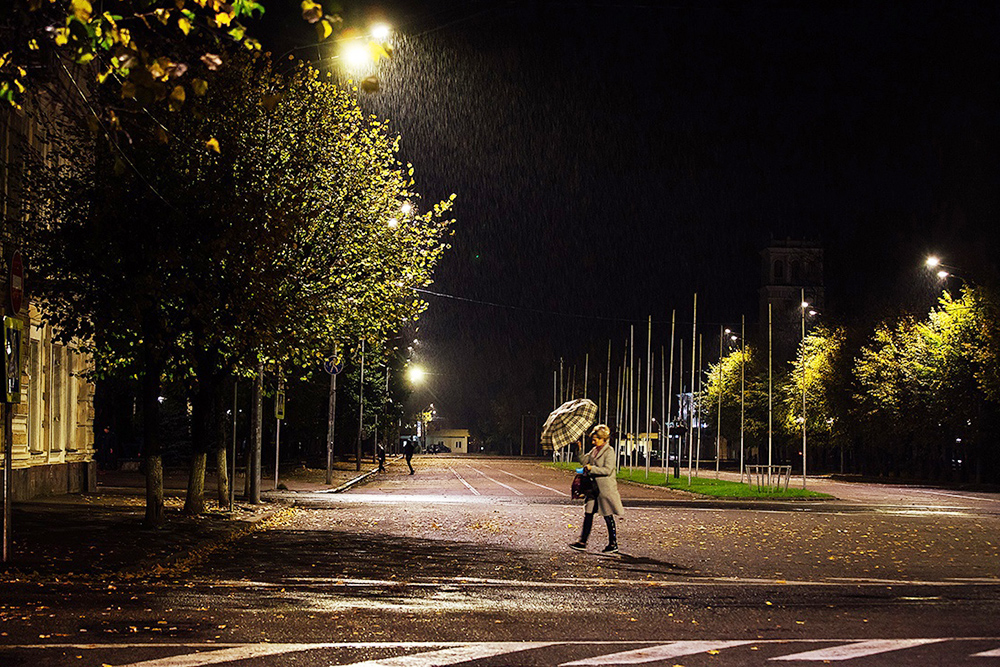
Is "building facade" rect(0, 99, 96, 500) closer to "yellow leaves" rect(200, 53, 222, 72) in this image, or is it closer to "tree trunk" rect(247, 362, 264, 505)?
"tree trunk" rect(247, 362, 264, 505)

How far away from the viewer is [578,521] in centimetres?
2691

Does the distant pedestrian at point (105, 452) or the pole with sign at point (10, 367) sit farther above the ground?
the pole with sign at point (10, 367)

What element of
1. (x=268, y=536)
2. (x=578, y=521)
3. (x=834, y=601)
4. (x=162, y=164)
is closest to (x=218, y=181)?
(x=162, y=164)

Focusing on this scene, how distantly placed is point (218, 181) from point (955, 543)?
1352 centimetres

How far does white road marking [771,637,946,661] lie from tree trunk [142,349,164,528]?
1348 cm

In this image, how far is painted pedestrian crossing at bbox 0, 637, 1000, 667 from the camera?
9.29m

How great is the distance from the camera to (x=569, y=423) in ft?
79.5

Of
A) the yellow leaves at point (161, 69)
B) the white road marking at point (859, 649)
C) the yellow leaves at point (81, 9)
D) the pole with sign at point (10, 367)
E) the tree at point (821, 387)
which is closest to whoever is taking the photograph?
the yellow leaves at point (81, 9)

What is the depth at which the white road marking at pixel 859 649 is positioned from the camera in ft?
31.8

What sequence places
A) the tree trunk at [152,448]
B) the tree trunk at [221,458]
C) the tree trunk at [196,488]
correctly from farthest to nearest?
the tree trunk at [221,458] < the tree trunk at [196,488] < the tree trunk at [152,448]

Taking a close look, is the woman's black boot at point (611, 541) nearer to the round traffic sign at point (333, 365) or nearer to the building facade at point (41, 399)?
the building facade at point (41, 399)

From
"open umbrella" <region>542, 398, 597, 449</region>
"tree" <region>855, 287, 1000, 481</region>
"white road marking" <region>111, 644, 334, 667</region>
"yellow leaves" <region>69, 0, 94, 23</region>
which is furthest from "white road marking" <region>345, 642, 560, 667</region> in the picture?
"tree" <region>855, 287, 1000, 481</region>

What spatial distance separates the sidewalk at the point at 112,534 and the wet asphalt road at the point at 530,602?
21.8 inches

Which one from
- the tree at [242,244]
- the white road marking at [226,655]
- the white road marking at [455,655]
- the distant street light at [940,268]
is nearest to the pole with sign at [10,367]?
the tree at [242,244]
